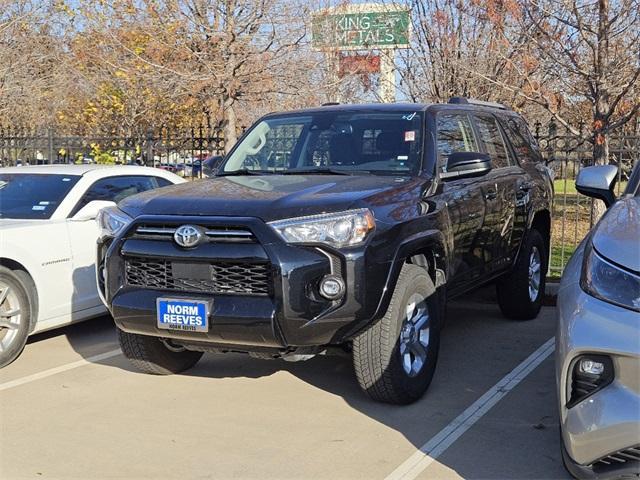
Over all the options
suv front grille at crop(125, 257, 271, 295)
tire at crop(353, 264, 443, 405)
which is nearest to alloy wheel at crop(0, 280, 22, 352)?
suv front grille at crop(125, 257, 271, 295)

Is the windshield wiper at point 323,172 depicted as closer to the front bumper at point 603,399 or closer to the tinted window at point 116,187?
the tinted window at point 116,187

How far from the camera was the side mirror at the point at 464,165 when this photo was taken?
5.27m

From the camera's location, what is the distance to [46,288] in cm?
609

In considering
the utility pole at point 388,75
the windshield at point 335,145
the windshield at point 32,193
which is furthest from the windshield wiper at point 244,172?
the utility pole at point 388,75

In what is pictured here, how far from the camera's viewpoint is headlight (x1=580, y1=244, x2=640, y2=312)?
304 cm

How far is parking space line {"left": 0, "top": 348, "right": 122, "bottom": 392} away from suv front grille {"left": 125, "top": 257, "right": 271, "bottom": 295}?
1440mm

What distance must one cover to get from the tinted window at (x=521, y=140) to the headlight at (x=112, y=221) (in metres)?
3.68

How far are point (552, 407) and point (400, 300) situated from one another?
1.19 m

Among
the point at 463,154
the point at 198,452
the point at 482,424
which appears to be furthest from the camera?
the point at 463,154

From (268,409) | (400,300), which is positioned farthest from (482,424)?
(268,409)

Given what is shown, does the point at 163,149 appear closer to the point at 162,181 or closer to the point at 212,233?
the point at 162,181

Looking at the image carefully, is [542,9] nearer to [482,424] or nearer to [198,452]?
[482,424]

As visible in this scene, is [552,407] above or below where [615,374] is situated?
below

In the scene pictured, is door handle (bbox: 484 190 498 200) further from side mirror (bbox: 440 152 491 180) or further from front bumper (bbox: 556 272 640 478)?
front bumper (bbox: 556 272 640 478)
